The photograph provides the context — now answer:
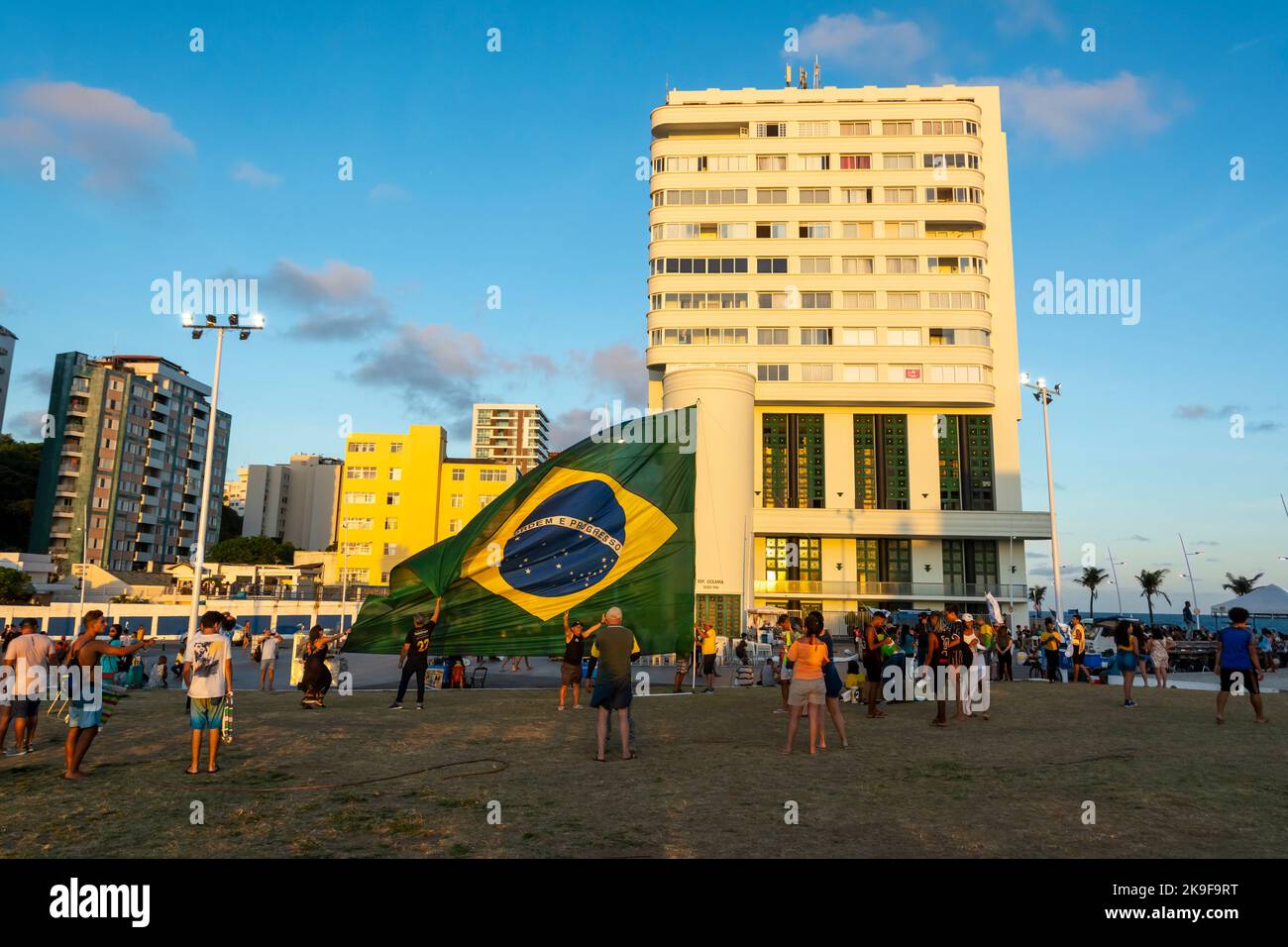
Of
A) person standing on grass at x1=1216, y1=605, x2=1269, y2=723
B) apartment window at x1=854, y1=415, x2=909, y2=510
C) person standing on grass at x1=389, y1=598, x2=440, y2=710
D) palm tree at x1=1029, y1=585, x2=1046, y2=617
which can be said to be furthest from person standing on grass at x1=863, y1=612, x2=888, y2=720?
palm tree at x1=1029, y1=585, x2=1046, y2=617

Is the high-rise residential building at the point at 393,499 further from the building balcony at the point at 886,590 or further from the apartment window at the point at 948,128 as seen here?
the apartment window at the point at 948,128

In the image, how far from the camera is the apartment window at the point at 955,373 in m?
60.0

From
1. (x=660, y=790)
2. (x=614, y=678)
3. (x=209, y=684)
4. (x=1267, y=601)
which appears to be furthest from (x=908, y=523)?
(x=209, y=684)

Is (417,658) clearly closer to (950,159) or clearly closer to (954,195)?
(954,195)

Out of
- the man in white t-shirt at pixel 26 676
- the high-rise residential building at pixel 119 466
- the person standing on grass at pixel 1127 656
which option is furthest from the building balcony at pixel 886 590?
the high-rise residential building at pixel 119 466

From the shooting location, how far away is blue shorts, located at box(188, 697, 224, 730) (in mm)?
9420

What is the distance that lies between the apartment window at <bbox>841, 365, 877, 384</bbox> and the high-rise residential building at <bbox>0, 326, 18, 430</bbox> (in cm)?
10471

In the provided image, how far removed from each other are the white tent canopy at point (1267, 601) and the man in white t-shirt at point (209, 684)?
38.0 m

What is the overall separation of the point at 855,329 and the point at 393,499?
163ft

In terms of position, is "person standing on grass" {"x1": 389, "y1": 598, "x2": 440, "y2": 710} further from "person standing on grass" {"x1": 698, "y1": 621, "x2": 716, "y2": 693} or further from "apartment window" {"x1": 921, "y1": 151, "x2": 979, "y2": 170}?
"apartment window" {"x1": 921, "y1": 151, "x2": 979, "y2": 170}

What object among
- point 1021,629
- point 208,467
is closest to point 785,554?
point 1021,629

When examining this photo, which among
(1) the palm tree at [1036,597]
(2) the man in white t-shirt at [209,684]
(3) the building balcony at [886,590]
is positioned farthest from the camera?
(1) the palm tree at [1036,597]

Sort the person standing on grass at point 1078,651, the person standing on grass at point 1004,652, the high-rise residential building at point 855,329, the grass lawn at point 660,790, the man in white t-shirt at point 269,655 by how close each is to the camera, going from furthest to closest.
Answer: the high-rise residential building at point 855,329, the person standing on grass at point 1078,651, the person standing on grass at point 1004,652, the man in white t-shirt at point 269,655, the grass lawn at point 660,790
